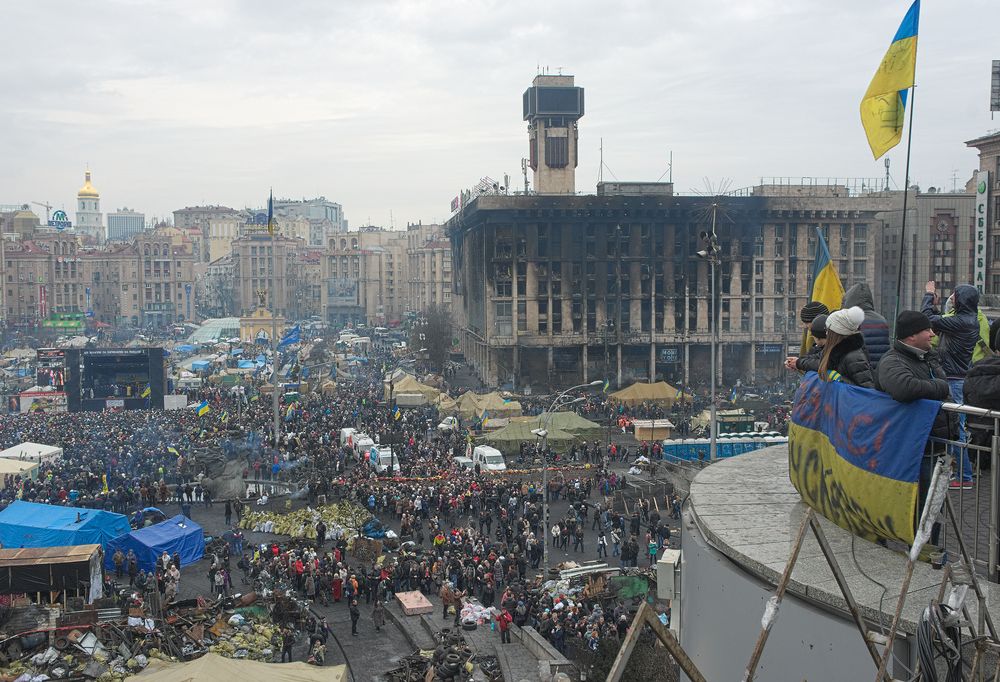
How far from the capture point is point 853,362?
738 cm

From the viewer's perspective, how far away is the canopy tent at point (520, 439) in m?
42.8

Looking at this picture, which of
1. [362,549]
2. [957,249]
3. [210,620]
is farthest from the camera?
[957,249]

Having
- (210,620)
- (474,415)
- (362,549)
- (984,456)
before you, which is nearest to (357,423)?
(474,415)

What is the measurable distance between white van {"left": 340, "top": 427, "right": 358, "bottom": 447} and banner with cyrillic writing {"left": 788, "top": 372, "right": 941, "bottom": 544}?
3712 centimetres

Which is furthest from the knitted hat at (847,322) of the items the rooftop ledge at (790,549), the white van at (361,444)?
the white van at (361,444)

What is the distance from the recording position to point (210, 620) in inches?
841

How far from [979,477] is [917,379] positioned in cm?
68

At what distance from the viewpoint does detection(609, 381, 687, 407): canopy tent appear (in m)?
55.9

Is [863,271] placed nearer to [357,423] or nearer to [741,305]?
[741,305]

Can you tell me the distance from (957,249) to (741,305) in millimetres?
16069

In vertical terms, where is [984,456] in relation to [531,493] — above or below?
above

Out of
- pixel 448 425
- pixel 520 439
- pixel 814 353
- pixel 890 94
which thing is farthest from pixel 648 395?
pixel 814 353

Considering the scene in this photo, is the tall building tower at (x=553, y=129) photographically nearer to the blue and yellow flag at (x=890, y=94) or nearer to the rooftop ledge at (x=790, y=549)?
the blue and yellow flag at (x=890, y=94)

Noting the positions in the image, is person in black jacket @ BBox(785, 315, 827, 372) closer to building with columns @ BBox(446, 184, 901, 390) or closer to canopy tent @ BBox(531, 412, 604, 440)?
canopy tent @ BBox(531, 412, 604, 440)
